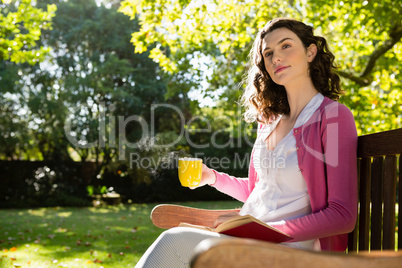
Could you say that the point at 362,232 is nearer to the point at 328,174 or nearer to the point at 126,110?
the point at 328,174

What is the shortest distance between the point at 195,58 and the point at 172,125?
20.8ft

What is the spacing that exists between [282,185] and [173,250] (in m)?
0.70

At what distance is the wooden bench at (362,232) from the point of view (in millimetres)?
699

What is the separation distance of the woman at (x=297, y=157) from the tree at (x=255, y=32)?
406 cm

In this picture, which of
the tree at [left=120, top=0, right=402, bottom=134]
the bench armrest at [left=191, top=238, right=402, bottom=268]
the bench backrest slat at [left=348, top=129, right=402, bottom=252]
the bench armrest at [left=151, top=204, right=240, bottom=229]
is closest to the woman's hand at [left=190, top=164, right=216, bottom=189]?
the bench armrest at [left=151, top=204, right=240, bottom=229]

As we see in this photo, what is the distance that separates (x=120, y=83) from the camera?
1536 centimetres

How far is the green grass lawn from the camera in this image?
15.3 ft

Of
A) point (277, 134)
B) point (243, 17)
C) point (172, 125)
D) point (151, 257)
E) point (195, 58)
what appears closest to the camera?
point (151, 257)

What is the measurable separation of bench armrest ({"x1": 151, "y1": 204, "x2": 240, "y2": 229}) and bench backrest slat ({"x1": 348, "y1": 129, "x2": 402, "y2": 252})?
748mm

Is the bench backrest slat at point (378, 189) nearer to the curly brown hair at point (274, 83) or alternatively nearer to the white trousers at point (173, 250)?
the curly brown hair at point (274, 83)

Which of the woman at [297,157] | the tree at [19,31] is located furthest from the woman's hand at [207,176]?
the tree at [19,31]

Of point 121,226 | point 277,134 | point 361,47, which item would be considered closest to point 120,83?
point 121,226

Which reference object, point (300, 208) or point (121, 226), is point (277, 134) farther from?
point (121, 226)

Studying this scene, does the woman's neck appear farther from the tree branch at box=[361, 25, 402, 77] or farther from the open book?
the tree branch at box=[361, 25, 402, 77]
